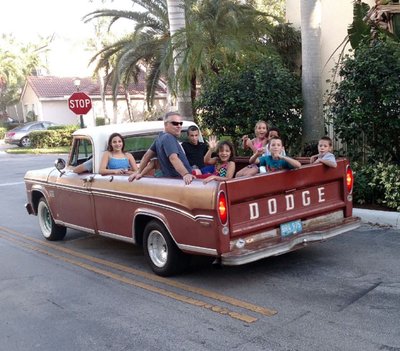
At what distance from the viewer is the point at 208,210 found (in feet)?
16.6

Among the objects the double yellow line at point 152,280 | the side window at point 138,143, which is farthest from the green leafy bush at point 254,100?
the double yellow line at point 152,280

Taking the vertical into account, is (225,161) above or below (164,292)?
above

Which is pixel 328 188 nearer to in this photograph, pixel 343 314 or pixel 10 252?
pixel 343 314

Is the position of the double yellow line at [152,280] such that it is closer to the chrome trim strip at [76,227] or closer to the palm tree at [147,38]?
the chrome trim strip at [76,227]

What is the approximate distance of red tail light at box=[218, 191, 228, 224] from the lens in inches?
198

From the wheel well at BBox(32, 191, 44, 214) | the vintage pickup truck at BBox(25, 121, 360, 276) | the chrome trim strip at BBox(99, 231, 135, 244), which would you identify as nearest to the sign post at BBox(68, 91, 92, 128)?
the wheel well at BBox(32, 191, 44, 214)

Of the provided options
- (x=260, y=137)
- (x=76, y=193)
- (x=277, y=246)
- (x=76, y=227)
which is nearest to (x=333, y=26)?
(x=260, y=137)

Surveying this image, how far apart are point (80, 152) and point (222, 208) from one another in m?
3.30

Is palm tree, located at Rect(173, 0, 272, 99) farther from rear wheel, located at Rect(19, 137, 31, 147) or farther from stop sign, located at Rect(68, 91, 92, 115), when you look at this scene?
rear wheel, located at Rect(19, 137, 31, 147)

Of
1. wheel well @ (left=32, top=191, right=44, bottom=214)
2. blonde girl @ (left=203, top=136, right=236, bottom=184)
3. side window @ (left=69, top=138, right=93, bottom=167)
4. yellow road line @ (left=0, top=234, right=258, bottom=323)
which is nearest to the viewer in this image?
yellow road line @ (left=0, top=234, right=258, bottom=323)

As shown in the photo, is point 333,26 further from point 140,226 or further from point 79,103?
point 140,226

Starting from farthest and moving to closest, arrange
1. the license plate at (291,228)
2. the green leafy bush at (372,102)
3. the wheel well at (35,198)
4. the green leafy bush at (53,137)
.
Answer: the green leafy bush at (53,137) → the wheel well at (35,198) → the green leafy bush at (372,102) → the license plate at (291,228)

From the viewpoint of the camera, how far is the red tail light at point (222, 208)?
16.5ft

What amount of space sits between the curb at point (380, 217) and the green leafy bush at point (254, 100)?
9.78 ft
